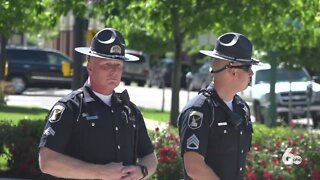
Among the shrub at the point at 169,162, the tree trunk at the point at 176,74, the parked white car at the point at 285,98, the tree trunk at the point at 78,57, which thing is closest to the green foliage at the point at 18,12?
the tree trunk at the point at 78,57

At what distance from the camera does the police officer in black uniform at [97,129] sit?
3.92m

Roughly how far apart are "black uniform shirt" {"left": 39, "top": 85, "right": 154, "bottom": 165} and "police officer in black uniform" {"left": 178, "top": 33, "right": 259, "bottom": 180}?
1.17 feet

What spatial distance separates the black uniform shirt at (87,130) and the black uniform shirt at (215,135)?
35 centimetres

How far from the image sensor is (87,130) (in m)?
4.02

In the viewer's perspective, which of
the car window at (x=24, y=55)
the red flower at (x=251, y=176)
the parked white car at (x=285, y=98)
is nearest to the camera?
the red flower at (x=251, y=176)

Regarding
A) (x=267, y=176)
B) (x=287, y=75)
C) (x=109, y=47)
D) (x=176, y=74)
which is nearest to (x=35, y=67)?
(x=287, y=75)

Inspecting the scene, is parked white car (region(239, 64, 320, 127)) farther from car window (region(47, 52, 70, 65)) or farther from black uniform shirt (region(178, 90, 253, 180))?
black uniform shirt (region(178, 90, 253, 180))

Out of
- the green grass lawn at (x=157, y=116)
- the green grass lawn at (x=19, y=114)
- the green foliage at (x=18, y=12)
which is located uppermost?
the green foliage at (x=18, y=12)

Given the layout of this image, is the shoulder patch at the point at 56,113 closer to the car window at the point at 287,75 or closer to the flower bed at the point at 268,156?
the flower bed at the point at 268,156

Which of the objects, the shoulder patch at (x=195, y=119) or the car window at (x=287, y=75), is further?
the car window at (x=287, y=75)

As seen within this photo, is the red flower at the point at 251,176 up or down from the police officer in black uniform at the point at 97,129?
down

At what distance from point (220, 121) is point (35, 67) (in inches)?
1084

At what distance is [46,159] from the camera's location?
12.9ft

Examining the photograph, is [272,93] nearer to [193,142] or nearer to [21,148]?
[21,148]
